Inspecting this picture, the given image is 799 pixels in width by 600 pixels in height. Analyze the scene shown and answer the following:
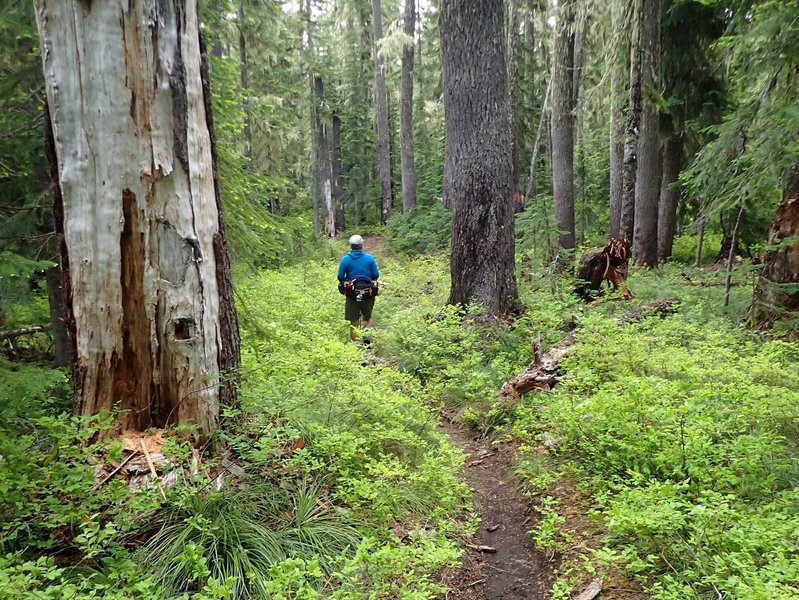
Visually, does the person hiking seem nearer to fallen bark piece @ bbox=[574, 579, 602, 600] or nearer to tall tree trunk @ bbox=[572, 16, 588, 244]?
fallen bark piece @ bbox=[574, 579, 602, 600]

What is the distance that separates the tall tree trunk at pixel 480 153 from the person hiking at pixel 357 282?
1602 mm

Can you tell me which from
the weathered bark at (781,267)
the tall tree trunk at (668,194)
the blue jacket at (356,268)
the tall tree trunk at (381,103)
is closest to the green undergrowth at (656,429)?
the weathered bark at (781,267)

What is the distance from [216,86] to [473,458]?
504cm

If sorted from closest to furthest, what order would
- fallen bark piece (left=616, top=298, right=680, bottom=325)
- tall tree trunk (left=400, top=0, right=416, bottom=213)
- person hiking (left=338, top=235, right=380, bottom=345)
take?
fallen bark piece (left=616, top=298, right=680, bottom=325)
person hiking (left=338, top=235, right=380, bottom=345)
tall tree trunk (left=400, top=0, right=416, bottom=213)

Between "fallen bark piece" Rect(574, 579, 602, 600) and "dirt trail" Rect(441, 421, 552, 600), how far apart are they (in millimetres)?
280

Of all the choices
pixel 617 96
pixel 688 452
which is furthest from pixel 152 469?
pixel 617 96

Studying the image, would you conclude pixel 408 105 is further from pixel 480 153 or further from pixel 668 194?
pixel 480 153

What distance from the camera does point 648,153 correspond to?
11594mm

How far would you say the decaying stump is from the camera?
31.6 feet

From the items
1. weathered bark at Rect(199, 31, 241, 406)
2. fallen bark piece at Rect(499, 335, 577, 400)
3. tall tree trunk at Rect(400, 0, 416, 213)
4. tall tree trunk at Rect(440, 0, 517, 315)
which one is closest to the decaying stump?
tall tree trunk at Rect(440, 0, 517, 315)

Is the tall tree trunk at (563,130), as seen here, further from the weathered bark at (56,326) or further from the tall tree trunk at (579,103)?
the weathered bark at (56,326)

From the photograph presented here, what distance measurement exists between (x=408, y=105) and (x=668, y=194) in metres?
14.0

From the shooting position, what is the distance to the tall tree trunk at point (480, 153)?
7.80 m

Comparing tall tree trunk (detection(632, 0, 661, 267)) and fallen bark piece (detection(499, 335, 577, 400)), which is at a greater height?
tall tree trunk (detection(632, 0, 661, 267))
